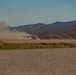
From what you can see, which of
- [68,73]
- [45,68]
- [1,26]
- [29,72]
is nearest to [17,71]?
[29,72]

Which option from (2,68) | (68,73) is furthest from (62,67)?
(2,68)

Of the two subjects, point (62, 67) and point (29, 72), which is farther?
point (62, 67)

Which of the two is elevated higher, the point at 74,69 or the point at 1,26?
the point at 1,26

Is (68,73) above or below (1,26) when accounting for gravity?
below

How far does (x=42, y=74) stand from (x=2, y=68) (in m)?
2.96

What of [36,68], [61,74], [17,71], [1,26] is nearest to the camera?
[61,74]

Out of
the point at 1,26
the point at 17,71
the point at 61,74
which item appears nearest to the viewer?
the point at 61,74

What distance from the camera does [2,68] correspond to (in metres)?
16.1

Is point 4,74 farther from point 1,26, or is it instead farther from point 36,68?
point 1,26

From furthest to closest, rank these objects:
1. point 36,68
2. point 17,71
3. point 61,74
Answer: point 36,68, point 17,71, point 61,74

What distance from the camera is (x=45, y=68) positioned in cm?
1603

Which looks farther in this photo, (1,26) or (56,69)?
(1,26)

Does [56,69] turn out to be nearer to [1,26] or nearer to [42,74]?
[42,74]

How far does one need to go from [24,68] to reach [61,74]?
9.50 ft
